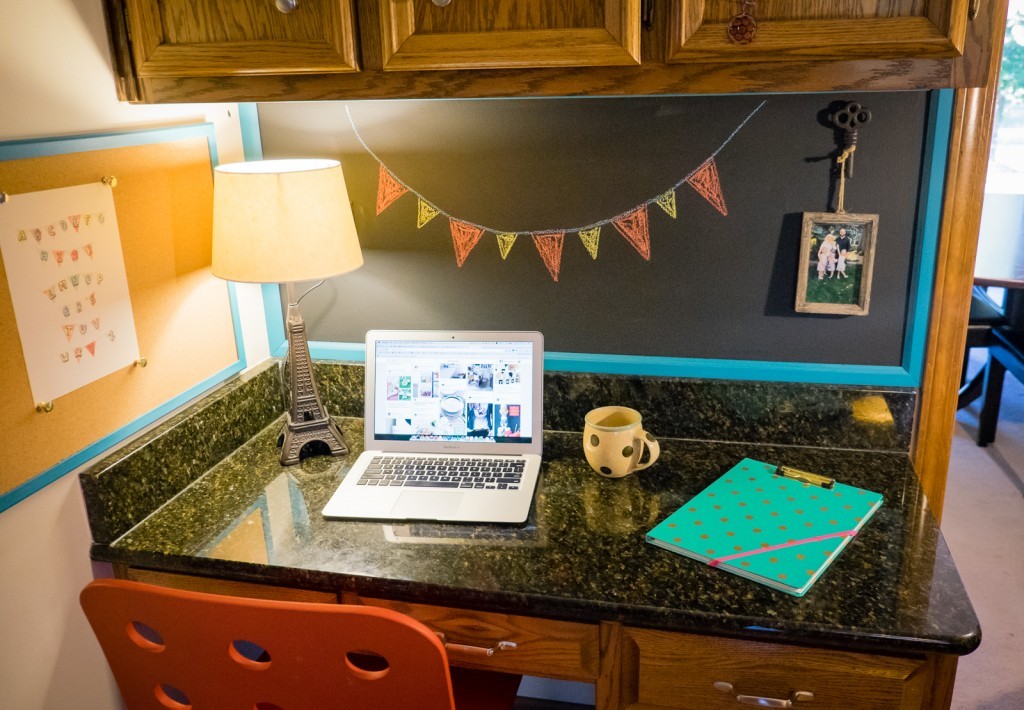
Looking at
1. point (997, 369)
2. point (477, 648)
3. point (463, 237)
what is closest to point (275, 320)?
point (463, 237)

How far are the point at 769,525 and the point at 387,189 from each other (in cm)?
100

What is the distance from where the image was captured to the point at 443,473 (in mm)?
1598

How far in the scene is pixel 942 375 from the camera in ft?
5.39

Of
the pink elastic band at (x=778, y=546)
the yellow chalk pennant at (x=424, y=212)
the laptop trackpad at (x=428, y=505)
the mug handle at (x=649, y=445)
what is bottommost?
the pink elastic band at (x=778, y=546)

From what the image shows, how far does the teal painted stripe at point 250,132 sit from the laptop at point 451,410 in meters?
0.50

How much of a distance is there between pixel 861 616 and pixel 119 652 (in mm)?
1004

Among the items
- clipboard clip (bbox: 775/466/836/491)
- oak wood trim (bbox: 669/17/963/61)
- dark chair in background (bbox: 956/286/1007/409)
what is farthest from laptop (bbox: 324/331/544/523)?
dark chair in background (bbox: 956/286/1007/409)

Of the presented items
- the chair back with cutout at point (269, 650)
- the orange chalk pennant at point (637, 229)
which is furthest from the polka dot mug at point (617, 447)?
the chair back with cutout at point (269, 650)

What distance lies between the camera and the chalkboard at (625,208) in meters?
1.59

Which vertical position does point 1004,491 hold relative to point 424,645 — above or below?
below

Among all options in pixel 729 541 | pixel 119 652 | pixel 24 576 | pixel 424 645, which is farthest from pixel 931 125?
pixel 24 576

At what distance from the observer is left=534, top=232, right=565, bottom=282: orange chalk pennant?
68.2 inches

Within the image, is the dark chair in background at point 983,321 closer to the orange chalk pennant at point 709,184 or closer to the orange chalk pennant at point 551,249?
the orange chalk pennant at point 709,184

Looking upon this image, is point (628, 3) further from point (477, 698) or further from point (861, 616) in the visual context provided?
point (477, 698)
